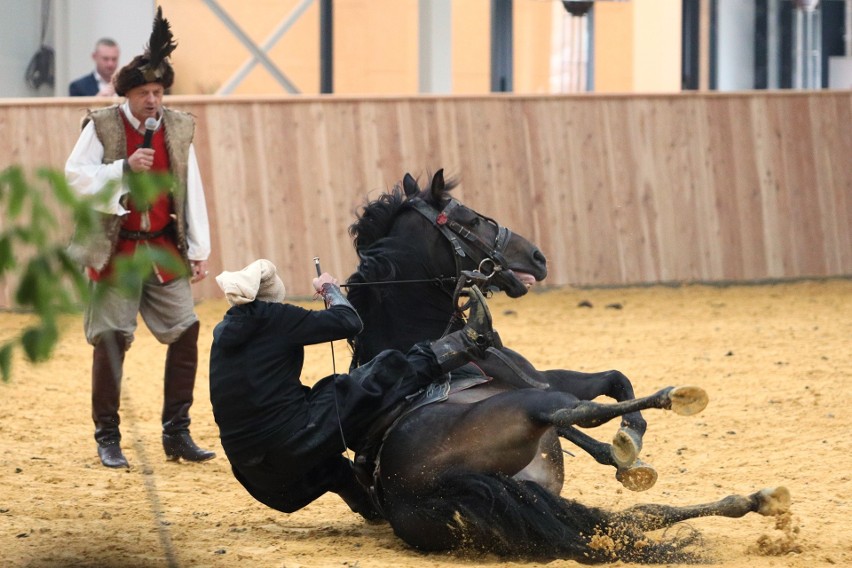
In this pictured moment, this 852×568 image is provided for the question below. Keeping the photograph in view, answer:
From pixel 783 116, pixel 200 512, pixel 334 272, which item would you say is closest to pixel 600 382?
pixel 200 512

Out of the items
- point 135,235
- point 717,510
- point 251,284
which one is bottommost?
point 717,510

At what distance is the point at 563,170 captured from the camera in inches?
496

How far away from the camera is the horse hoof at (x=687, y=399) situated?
15.0 feet

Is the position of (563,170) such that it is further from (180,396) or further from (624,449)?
(624,449)

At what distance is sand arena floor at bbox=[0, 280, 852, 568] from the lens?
5008mm

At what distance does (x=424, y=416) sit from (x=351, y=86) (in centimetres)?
1274

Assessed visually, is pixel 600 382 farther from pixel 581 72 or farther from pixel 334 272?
pixel 581 72

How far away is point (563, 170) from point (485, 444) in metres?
8.06

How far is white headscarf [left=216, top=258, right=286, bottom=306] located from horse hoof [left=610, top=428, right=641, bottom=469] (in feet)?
4.85

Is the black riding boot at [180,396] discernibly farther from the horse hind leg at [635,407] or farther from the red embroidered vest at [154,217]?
the horse hind leg at [635,407]

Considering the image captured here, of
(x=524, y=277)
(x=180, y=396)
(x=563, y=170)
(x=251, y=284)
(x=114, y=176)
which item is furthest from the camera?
(x=563, y=170)

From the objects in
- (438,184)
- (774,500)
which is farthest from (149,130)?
(774,500)

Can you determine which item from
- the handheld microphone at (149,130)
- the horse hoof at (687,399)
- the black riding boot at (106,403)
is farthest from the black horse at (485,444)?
the black riding boot at (106,403)

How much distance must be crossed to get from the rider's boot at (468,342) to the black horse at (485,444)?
111mm
